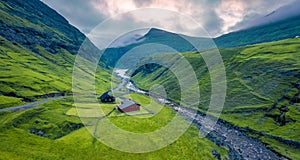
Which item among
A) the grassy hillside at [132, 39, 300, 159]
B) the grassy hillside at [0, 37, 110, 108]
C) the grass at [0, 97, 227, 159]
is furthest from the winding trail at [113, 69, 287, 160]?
the grassy hillside at [0, 37, 110, 108]

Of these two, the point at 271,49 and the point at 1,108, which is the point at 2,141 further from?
the point at 271,49

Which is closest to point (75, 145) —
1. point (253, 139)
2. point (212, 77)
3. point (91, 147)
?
point (91, 147)

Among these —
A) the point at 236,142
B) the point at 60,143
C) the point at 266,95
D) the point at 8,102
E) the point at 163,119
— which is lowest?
the point at 8,102

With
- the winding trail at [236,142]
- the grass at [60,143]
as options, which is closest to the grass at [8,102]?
the grass at [60,143]

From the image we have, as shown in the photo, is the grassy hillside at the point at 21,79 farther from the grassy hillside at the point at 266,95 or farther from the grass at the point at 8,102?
the grassy hillside at the point at 266,95

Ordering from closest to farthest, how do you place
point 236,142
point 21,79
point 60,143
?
1. point 60,143
2. point 236,142
3. point 21,79

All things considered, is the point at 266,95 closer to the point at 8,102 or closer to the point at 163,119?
the point at 163,119

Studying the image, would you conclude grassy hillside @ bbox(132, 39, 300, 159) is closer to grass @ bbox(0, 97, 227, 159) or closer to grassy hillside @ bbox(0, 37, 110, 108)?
grass @ bbox(0, 97, 227, 159)

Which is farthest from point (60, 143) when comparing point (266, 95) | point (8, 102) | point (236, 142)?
point (266, 95)

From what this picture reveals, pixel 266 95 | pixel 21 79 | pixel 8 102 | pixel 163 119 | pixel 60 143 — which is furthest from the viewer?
pixel 266 95
